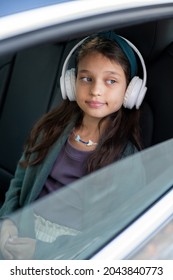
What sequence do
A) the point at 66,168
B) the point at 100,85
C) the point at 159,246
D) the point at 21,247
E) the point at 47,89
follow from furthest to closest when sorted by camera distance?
the point at 47,89
the point at 66,168
the point at 100,85
the point at 21,247
the point at 159,246

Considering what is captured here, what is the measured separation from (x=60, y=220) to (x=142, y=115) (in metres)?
0.46

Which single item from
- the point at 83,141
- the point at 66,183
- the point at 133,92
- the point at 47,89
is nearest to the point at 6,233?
the point at 66,183

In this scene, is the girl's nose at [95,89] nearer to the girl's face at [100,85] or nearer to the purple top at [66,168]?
the girl's face at [100,85]

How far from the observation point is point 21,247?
49.1 inches

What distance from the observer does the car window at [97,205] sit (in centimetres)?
114

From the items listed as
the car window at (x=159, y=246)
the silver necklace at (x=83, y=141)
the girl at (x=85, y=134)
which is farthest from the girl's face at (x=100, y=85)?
the car window at (x=159, y=246)

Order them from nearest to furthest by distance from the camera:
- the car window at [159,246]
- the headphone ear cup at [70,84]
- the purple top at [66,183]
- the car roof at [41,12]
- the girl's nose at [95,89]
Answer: the car roof at [41,12]
the car window at [159,246]
the purple top at [66,183]
the girl's nose at [95,89]
the headphone ear cup at [70,84]

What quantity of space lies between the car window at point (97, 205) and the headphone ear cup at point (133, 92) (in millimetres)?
154

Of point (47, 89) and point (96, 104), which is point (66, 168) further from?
point (47, 89)

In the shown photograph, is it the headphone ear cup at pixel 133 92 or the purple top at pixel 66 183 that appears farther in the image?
the headphone ear cup at pixel 133 92

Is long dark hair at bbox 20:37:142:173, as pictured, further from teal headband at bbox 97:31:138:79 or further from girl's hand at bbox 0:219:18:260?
girl's hand at bbox 0:219:18:260

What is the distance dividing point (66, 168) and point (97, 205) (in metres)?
0.30

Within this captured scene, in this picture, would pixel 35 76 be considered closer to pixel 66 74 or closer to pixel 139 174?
pixel 66 74
